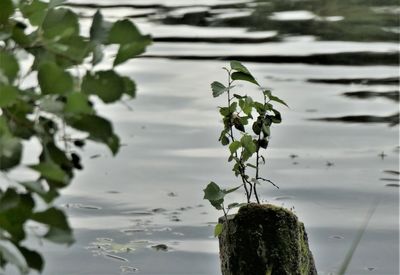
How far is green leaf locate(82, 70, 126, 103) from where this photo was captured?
5.51 feet

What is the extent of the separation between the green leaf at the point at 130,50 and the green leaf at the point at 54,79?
0.11m

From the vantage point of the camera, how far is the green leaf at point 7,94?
1535mm

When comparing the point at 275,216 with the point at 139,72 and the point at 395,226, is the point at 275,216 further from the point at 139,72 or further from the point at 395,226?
the point at 139,72

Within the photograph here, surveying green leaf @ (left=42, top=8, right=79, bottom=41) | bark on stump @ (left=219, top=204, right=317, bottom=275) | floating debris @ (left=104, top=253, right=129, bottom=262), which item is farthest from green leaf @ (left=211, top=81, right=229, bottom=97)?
green leaf @ (left=42, top=8, right=79, bottom=41)

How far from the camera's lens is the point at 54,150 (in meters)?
1.68

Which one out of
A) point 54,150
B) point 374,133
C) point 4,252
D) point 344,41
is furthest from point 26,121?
point 344,41

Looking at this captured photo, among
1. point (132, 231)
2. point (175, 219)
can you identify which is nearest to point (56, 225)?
point (132, 231)

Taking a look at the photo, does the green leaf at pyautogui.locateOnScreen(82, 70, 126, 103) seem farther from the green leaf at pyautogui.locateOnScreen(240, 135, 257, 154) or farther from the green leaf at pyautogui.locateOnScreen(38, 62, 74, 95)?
the green leaf at pyautogui.locateOnScreen(240, 135, 257, 154)

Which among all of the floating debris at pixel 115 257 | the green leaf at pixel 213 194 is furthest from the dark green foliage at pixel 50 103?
the floating debris at pixel 115 257

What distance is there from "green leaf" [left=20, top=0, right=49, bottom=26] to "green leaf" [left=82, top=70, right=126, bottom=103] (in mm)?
250

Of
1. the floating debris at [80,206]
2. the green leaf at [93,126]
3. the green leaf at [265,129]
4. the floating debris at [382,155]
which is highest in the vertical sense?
the green leaf at [93,126]

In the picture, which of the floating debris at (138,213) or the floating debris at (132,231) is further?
the floating debris at (138,213)

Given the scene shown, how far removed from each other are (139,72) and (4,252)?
8.70 metres

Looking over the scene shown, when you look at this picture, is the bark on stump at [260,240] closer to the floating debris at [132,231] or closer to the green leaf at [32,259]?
the green leaf at [32,259]
